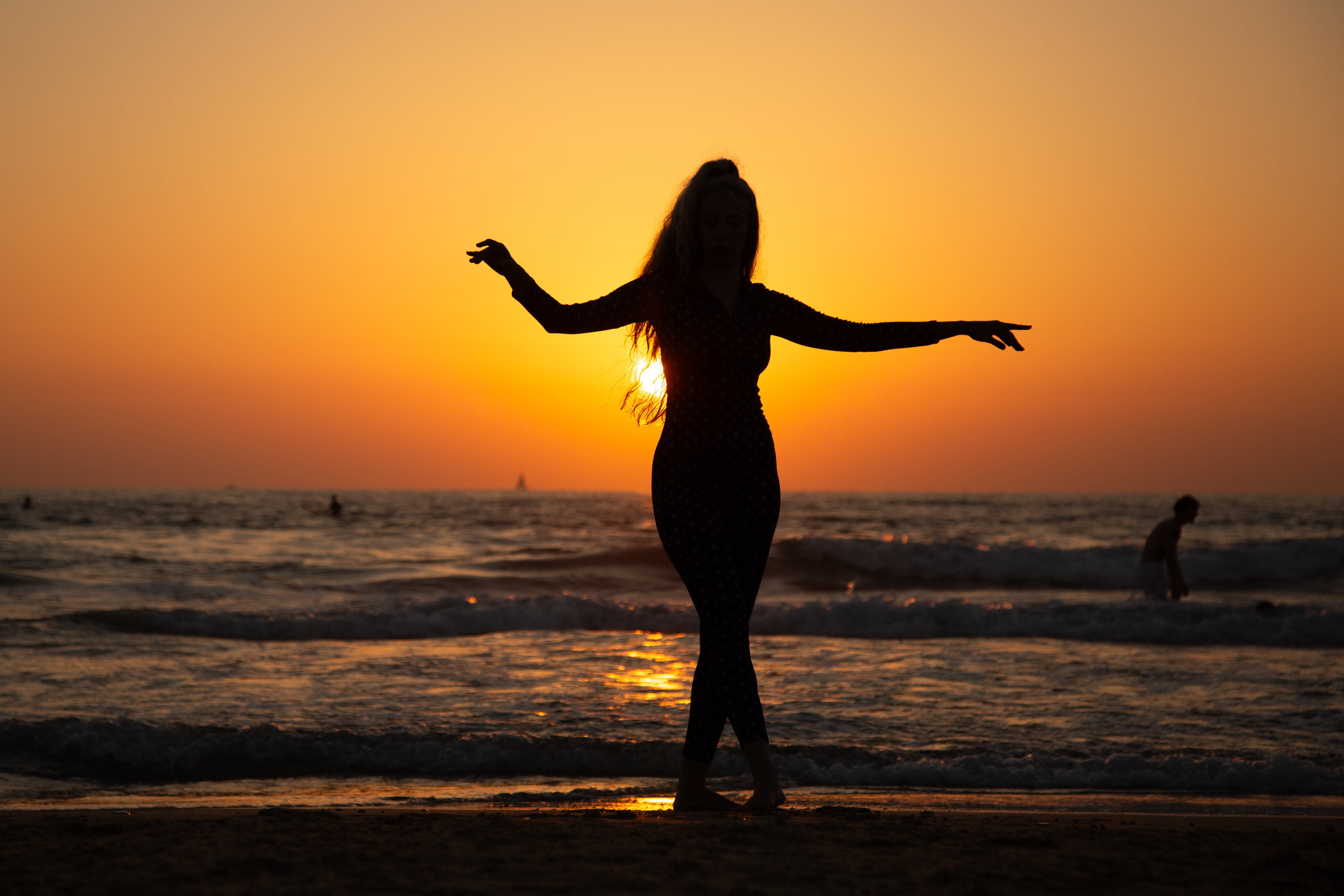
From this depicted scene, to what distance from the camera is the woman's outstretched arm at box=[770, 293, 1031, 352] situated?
3441 millimetres

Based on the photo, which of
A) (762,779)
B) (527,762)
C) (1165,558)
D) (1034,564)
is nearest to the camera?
(762,779)

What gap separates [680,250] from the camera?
3.31 meters

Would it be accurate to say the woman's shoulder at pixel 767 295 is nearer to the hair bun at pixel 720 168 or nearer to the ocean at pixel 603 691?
the hair bun at pixel 720 168

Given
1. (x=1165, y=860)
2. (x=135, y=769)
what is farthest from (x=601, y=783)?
(x=1165, y=860)

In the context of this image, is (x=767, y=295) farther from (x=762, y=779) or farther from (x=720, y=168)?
(x=762, y=779)

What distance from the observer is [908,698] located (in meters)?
6.90

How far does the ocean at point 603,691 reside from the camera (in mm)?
5078

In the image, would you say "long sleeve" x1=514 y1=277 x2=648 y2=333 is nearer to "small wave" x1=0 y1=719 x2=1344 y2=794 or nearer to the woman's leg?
the woman's leg

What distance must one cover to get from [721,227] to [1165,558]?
1081 cm

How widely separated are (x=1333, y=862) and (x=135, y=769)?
5.22 meters

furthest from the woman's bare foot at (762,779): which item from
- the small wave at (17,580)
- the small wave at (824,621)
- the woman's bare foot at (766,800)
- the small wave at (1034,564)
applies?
the small wave at (1034,564)

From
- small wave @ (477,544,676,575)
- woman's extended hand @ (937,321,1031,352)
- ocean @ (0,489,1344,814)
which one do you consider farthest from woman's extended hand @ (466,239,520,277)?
small wave @ (477,544,676,575)

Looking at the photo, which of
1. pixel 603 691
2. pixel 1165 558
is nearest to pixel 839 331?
pixel 603 691

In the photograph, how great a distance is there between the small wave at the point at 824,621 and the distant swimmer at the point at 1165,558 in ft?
0.68
